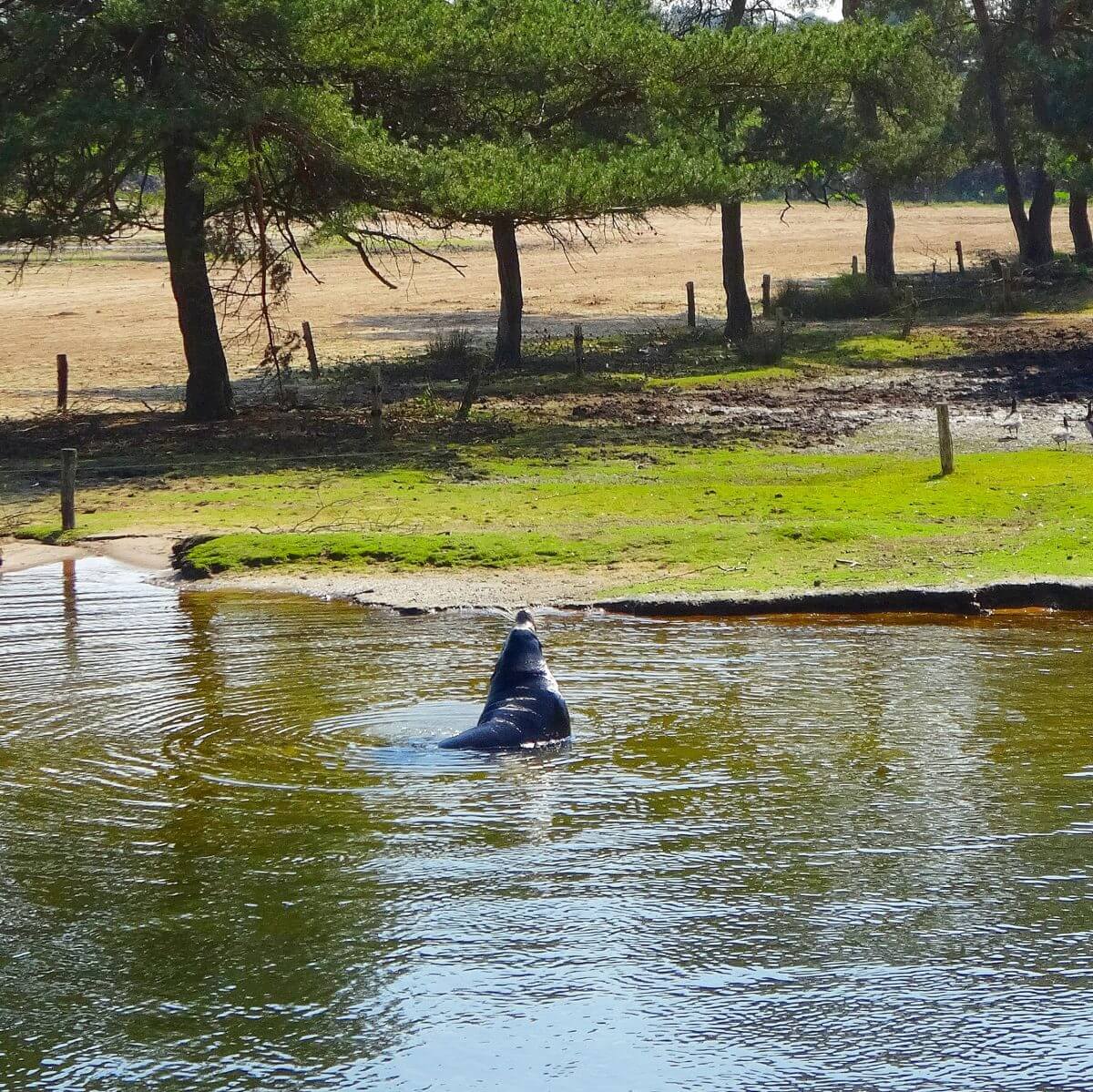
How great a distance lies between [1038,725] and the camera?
30.3 ft

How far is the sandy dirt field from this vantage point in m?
29.5

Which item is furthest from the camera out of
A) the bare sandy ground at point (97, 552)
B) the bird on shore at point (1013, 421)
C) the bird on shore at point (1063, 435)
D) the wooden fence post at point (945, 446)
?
the bird on shore at point (1013, 421)

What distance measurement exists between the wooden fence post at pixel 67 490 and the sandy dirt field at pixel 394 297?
8.79 metres

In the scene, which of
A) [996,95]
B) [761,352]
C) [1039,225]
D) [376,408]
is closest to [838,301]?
[996,95]

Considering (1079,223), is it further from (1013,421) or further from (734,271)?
(1013,421)

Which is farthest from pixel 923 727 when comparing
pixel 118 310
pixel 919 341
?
pixel 118 310

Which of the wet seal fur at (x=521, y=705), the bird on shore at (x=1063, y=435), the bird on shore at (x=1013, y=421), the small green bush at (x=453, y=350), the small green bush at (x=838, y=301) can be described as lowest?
the wet seal fur at (x=521, y=705)

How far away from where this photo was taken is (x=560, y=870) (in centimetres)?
730

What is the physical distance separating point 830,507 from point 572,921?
930 cm

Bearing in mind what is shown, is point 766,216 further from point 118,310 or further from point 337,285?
point 118,310

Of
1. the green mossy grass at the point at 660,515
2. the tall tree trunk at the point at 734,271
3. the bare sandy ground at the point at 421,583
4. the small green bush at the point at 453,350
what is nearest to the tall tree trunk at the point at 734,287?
the tall tree trunk at the point at 734,271

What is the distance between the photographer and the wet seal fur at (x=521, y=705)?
Result: 884cm

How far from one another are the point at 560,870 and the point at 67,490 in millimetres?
9424

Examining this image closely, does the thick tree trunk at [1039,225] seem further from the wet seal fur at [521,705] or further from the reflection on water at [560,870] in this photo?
the wet seal fur at [521,705]
